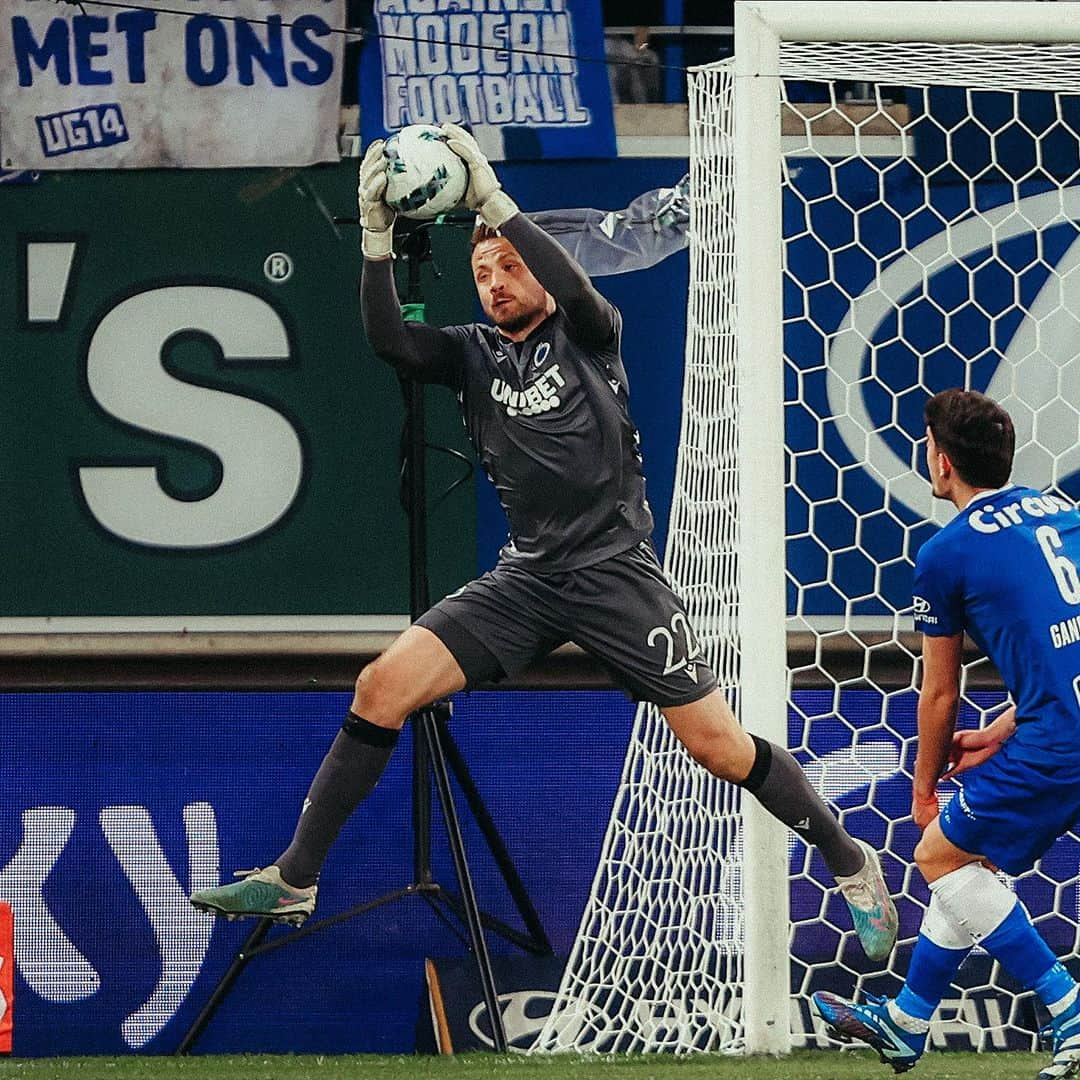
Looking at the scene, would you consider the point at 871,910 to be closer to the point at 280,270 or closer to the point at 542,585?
the point at 542,585

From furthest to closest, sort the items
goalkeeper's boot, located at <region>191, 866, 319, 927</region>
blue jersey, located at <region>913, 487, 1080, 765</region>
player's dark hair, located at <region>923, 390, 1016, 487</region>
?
1. goalkeeper's boot, located at <region>191, 866, 319, 927</region>
2. player's dark hair, located at <region>923, 390, 1016, 487</region>
3. blue jersey, located at <region>913, 487, 1080, 765</region>

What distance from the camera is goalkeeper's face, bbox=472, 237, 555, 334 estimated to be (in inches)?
187

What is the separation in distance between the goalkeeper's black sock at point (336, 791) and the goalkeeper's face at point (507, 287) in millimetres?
1009

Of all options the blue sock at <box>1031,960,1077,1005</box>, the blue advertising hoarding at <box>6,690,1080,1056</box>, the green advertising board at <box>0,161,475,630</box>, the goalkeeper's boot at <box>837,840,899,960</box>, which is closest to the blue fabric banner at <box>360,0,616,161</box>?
the green advertising board at <box>0,161,475,630</box>

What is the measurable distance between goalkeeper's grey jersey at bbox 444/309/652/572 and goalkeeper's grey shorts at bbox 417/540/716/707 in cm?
5

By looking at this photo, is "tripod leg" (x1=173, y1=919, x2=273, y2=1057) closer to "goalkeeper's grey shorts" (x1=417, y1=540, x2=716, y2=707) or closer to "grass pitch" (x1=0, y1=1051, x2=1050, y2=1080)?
"grass pitch" (x1=0, y1=1051, x2=1050, y2=1080)

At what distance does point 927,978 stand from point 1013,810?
0.41 meters

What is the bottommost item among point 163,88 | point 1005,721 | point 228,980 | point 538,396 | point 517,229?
point 228,980

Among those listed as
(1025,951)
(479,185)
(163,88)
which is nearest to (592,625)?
(479,185)

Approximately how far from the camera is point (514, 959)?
524 cm

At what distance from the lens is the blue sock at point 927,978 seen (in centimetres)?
412

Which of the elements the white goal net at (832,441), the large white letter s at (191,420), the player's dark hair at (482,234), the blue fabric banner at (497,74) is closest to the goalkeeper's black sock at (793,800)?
the white goal net at (832,441)

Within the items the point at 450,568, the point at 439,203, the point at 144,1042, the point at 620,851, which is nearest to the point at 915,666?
the point at 620,851

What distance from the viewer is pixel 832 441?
563 cm
